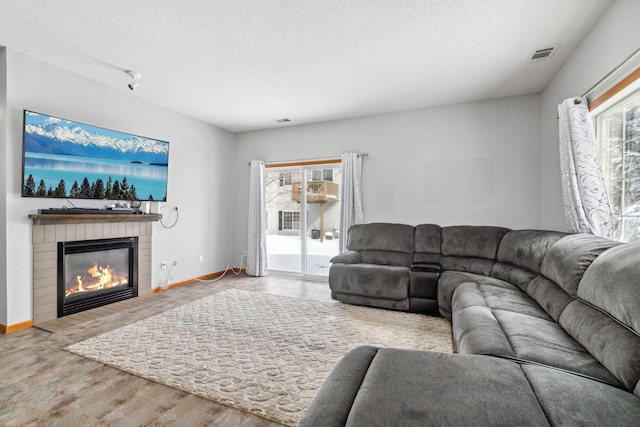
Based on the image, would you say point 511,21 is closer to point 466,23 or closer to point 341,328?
point 466,23

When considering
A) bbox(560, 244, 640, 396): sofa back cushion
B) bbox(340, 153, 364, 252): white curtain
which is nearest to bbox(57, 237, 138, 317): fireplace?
bbox(340, 153, 364, 252): white curtain

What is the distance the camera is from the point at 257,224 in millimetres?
5402

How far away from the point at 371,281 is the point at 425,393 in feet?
8.20

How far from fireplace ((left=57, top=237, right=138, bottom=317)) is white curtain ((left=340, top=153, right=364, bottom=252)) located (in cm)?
296

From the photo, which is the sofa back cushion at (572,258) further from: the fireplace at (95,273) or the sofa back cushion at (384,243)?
the fireplace at (95,273)

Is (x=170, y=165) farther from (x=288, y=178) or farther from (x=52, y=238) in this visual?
(x=288, y=178)

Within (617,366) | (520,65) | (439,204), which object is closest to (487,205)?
(439,204)

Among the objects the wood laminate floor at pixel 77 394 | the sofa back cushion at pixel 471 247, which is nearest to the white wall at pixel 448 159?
the sofa back cushion at pixel 471 247

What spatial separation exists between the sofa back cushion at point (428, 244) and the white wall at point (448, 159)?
0.48 meters

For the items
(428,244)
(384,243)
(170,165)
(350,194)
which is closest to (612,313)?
(428,244)

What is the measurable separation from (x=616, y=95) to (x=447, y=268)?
2197 millimetres

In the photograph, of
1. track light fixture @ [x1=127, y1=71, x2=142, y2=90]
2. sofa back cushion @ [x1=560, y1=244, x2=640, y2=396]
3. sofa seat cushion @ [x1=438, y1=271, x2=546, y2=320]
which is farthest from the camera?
track light fixture @ [x1=127, y1=71, x2=142, y2=90]

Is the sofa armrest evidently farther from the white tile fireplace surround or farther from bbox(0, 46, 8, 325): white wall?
bbox(0, 46, 8, 325): white wall

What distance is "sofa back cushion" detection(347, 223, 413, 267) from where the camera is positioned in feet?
12.9
